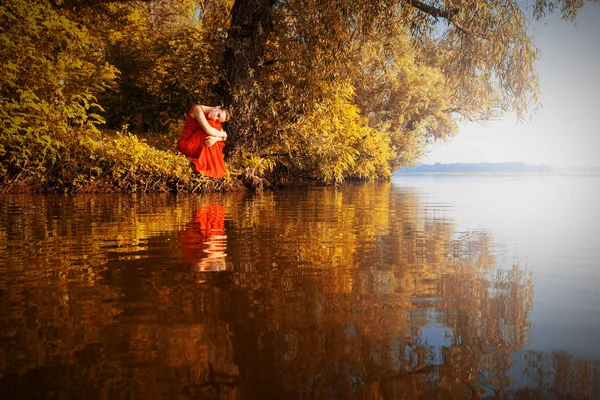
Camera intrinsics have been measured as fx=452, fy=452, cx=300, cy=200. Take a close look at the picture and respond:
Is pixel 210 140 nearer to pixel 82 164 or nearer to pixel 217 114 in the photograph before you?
pixel 217 114

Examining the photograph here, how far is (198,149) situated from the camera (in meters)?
8.64

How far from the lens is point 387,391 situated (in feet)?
4.51

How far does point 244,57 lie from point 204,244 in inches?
412

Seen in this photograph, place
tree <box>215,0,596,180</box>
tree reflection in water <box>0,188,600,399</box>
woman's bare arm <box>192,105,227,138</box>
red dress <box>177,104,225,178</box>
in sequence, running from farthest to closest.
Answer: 1. tree <box>215,0,596,180</box>
2. red dress <box>177,104,225,178</box>
3. woman's bare arm <box>192,105,227,138</box>
4. tree reflection in water <box>0,188,600,399</box>

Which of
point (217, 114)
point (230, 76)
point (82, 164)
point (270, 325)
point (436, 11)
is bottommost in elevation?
point (270, 325)

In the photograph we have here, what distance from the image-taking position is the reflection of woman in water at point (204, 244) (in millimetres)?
3236

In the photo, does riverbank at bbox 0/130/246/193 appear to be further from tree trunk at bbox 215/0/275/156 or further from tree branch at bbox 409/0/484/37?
tree branch at bbox 409/0/484/37

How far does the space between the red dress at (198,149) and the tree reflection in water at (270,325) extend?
4834mm

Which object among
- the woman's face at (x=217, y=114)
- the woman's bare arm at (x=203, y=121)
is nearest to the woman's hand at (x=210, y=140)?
the woman's bare arm at (x=203, y=121)

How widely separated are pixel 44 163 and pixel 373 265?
12.2m

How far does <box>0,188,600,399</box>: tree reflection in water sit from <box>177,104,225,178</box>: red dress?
15.9 feet

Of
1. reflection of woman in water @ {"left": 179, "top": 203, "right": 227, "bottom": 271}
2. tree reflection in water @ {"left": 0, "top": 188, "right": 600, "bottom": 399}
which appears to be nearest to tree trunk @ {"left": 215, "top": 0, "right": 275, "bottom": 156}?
reflection of woman in water @ {"left": 179, "top": 203, "right": 227, "bottom": 271}

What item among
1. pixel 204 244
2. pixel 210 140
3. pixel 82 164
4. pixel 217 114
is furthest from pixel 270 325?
pixel 82 164

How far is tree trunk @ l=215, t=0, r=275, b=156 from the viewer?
1332 centimetres
